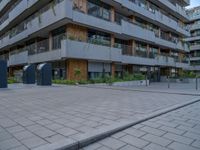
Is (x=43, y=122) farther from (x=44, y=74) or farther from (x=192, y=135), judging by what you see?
(x=44, y=74)

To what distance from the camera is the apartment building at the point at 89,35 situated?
1898 cm

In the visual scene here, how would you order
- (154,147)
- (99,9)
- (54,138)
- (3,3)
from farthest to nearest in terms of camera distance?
1. (3,3)
2. (99,9)
3. (54,138)
4. (154,147)

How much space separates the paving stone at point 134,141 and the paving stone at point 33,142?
1653 millimetres

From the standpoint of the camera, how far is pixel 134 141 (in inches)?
152

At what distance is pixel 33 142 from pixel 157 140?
2.53 meters

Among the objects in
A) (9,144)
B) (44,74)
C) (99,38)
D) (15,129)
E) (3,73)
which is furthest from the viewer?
(99,38)

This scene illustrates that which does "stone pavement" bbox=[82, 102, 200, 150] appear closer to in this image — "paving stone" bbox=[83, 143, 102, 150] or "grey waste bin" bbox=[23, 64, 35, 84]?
"paving stone" bbox=[83, 143, 102, 150]

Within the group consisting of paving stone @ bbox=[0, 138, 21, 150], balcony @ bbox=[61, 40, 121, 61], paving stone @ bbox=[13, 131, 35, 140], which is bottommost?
paving stone @ bbox=[0, 138, 21, 150]

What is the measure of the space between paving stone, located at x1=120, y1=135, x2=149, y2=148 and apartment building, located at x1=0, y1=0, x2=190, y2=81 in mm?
14400

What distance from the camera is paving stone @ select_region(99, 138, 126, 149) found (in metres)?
3.62

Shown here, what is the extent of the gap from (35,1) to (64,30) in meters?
6.27

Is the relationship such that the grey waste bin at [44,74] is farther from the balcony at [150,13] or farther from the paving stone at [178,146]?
the paving stone at [178,146]

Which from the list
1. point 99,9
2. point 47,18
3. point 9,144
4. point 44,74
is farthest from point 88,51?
point 9,144

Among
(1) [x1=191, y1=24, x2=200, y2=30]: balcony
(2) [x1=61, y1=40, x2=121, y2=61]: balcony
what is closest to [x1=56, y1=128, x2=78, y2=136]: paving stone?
(2) [x1=61, y1=40, x2=121, y2=61]: balcony
